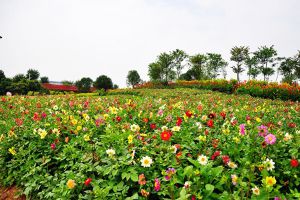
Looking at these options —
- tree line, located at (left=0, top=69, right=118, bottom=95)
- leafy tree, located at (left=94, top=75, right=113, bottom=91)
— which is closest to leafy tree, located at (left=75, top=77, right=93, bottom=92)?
tree line, located at (left=0, top=69, right=118, bottom=95)

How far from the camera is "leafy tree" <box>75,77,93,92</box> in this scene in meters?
42.2

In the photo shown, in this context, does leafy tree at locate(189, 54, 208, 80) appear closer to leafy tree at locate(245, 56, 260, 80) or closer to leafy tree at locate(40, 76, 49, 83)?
leafy tree at locate(245, 56, 260, 80)

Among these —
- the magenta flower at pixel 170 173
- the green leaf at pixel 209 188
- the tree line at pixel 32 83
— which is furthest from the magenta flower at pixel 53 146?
the tree line at pixel 32 83

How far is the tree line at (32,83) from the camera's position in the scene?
3058 centimetres

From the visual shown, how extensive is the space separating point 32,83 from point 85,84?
12.0 m

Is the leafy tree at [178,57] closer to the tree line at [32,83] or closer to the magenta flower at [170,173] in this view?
the tree line at [32,83]

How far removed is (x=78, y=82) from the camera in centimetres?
4366

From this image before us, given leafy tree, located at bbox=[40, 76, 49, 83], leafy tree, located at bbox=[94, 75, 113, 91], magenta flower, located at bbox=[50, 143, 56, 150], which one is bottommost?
magenta flower, located at bbox=[50, 143, 56, 150]

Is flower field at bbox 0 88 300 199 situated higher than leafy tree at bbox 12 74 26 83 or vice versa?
leafy tree at bbox 12 74 26 83

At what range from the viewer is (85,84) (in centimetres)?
4284

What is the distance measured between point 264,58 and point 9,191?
44.2 metres

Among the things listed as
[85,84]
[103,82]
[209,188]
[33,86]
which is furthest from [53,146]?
[85,84]

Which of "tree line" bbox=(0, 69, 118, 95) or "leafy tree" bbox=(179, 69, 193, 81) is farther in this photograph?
"leafy tree" bbox=(179, 69, 193, 81)

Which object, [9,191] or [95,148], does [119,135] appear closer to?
[95,148]
